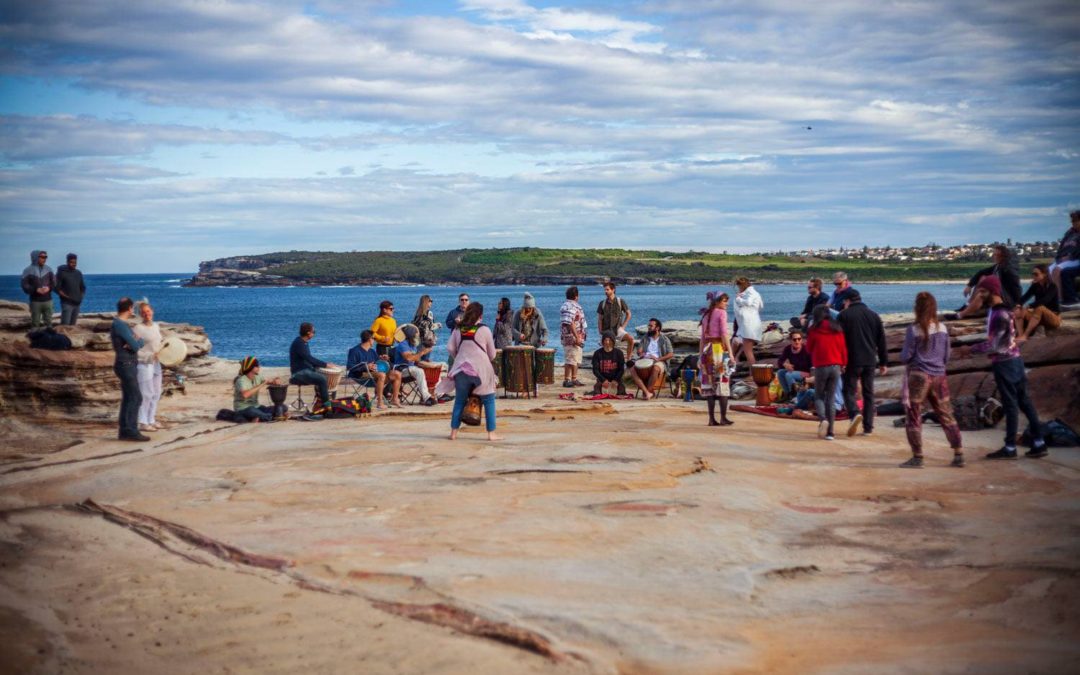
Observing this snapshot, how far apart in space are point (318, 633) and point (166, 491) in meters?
5.03

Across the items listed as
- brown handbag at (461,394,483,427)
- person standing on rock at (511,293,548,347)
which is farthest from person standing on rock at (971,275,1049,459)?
person standing on rock at (511,293,548,347)

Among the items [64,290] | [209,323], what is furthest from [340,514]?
[209,323]

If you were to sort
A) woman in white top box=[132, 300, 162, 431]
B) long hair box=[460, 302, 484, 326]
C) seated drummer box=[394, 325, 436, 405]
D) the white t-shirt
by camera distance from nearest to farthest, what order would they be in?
1. long hair box=[460, 302, 484, 326]
2. woman in white top box=[132, 300, 162, 431]
3. seated drummer box=[394, 325, 436, 405]
4. the white t-shirt

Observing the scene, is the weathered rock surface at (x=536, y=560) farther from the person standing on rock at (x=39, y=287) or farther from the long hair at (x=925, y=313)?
the person standing on rock at (x=39, y=287)

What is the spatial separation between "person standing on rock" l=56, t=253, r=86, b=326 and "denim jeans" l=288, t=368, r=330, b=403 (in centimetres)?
862

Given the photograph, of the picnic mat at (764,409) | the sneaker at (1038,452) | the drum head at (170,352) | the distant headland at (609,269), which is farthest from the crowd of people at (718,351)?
the distant headland at (609,269)

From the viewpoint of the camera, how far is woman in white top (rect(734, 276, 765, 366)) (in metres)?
19.8

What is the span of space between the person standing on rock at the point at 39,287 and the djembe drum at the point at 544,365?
10.6 m

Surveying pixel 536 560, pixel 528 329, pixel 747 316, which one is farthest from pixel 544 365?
pixel 536 560

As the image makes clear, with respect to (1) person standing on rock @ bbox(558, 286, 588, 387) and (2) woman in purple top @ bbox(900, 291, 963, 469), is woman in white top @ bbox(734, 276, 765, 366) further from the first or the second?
(2) woman in purple top @ bbox(900, 291, 963, 469)

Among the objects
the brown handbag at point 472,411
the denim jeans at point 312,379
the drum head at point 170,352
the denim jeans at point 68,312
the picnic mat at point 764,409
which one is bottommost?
the picnic mat at point 764,409

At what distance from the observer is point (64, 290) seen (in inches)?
922

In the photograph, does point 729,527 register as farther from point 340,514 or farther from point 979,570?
point 340,514

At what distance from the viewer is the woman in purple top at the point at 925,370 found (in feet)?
40.8
